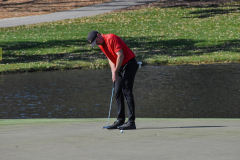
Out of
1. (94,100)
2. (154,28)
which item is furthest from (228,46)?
(94,100)

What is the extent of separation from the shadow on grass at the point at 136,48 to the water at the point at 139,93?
3654 millimetres

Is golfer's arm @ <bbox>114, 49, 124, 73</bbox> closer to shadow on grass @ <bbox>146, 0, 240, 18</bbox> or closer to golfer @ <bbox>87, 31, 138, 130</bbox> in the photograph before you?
golfer @ <bbox>87, 31, 138, 130</bbox>

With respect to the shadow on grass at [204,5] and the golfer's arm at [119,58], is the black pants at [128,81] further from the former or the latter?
the shadow on grass at [204,5]

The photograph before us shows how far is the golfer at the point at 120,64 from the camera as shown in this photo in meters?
7.64

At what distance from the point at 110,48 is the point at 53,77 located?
35.6 feet

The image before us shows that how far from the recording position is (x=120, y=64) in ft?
25.3

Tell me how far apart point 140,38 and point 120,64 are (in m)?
21.4

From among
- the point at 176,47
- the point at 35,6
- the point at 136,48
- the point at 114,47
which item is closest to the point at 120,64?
the point at 114,47
